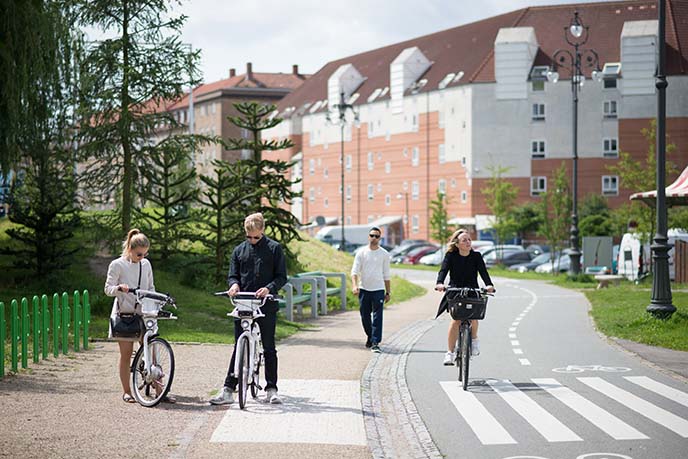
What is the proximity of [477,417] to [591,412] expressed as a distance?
1.17 meters

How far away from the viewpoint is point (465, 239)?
547 inches

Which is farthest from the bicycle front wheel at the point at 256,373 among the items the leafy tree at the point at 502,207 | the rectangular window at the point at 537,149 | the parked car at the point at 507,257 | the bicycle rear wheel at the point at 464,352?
the rectangular window at the point at 537,149

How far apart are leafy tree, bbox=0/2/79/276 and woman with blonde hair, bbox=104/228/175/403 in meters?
11.1

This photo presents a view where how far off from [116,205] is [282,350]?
10768mm

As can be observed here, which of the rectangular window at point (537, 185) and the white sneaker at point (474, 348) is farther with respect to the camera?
the rectangular window at point (537, 185)

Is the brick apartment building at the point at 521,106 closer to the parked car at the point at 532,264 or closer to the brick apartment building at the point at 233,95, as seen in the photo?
the parked car at the point at 532,264

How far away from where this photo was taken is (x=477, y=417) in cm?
1078

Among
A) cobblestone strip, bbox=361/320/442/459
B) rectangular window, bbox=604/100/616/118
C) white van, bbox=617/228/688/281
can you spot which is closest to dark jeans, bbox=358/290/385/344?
cobblestone strip, bbox=361/320/442/459

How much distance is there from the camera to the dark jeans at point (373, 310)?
17.5 m

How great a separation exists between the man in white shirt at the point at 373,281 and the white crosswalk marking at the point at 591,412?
4.12 metres

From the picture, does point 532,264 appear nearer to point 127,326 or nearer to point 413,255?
point 413,255

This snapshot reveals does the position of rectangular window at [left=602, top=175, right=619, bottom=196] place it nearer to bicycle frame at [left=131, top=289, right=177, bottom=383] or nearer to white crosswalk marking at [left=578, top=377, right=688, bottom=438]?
white crosswalk marking at [left=578, top=377, right=688, bottom=438]

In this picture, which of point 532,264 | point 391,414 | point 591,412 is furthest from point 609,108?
point 391,414

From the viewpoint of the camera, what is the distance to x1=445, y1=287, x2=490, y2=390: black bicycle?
13.2 metres
